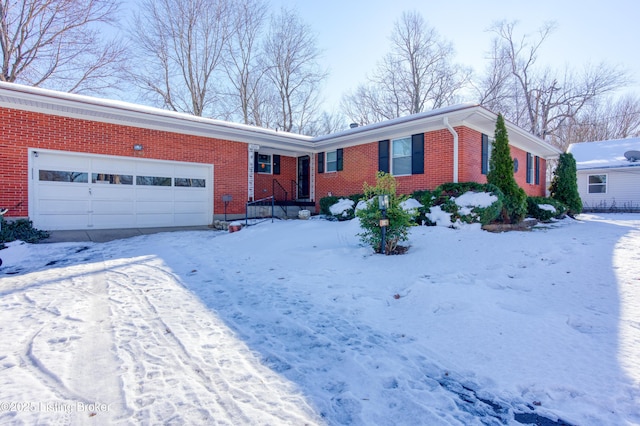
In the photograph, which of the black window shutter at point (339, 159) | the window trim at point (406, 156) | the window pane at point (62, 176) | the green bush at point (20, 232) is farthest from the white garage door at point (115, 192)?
the window trim at point (406, 156)

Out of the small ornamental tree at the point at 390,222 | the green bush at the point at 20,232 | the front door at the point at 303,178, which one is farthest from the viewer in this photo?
the front door at the point at 303,178

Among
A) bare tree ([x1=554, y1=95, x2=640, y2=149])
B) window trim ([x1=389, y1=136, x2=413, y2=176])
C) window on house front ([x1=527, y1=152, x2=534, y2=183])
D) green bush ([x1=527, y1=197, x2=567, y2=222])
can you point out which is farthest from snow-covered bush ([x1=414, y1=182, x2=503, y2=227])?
bare tree ([x1=554, y1=95, x2=640, y2=149])

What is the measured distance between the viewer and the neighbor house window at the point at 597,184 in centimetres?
1778

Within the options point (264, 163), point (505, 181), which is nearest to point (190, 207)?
point (264, 163)

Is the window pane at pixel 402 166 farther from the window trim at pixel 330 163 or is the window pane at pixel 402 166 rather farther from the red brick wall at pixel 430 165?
the window trim at pixel 330 163

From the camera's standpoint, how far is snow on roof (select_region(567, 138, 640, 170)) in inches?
681

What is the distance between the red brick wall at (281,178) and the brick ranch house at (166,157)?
0.14 m

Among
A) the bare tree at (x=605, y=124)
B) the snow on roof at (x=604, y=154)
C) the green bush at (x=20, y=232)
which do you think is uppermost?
the bare tree at (x=605, y=124)

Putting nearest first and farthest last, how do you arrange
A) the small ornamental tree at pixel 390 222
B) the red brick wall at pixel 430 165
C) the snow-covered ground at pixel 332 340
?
the snow-covered ground at pixel 332 340
the small ornamental tree at pixel 390 222
the red brick wall at pixel 430 165

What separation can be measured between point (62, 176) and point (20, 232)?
192 cm

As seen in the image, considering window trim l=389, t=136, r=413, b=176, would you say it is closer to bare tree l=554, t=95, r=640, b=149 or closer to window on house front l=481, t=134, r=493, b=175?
window on house front l=481, t=134, r=493, b=175

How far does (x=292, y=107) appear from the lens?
25.3m

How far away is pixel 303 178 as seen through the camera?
14.8m

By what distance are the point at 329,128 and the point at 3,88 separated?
21912mm
